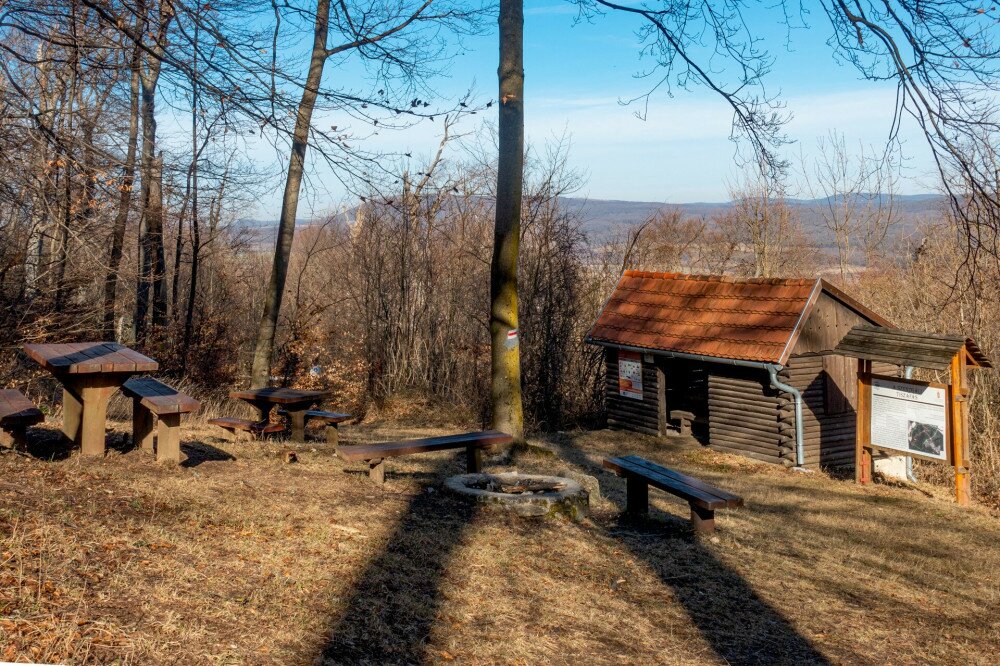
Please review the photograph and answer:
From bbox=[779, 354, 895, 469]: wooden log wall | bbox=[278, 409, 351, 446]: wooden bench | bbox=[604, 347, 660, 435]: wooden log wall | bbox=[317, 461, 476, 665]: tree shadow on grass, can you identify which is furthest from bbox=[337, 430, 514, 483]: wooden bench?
bbox=[604, 347, 660, 435]: wooden log wall

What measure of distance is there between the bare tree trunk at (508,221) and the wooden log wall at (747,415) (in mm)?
7106

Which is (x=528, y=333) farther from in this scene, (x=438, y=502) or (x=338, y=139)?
(x=338, y=139)

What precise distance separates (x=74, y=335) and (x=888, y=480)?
14.5m

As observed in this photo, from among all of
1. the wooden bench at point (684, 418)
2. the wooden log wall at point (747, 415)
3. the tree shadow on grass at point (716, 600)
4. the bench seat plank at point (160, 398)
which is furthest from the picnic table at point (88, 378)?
the wooden bench at point (684, 418)

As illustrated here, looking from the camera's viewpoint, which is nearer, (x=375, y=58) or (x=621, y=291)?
(x=375, y=58)

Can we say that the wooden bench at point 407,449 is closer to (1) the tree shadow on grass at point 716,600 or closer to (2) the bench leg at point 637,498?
(2) the bench leg at point 637,498

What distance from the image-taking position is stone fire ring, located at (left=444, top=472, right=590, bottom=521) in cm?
681

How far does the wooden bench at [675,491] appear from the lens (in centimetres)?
703

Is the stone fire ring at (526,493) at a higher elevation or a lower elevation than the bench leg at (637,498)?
higher

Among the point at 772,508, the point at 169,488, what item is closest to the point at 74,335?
the point at 169,488

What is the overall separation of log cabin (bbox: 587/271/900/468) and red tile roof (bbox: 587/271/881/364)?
1.0 inches

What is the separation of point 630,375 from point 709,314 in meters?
2.39

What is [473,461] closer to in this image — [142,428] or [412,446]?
[412,446]

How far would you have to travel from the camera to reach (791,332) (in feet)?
48.9
